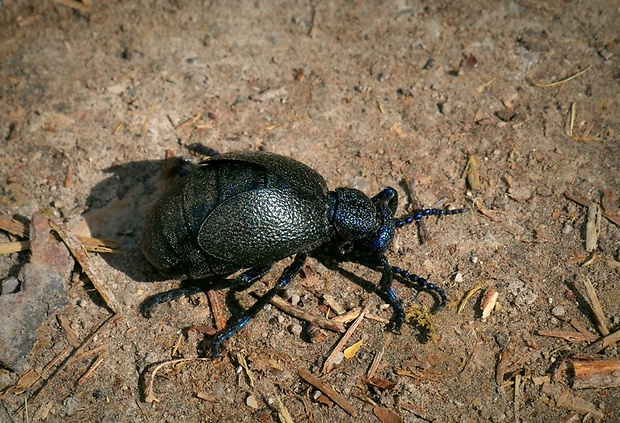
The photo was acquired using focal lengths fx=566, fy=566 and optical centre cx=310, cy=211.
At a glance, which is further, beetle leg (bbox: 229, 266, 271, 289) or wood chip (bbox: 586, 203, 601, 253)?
wood chip (bbox: 586, 203, 601, 253)

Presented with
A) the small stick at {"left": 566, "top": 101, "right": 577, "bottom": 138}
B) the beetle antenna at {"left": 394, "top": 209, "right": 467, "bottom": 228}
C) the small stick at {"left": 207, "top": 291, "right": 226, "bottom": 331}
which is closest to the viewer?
the small stick at {"left": 207, "top": 291, "right": 226, "bottom": 331}

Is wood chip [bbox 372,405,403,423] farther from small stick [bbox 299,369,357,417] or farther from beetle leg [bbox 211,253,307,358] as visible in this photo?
beetle leg [bbox 211,253,307,358]

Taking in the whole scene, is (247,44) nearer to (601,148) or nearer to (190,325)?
(190,325)

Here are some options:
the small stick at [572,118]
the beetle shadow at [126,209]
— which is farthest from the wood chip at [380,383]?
the small stick at [572,118]

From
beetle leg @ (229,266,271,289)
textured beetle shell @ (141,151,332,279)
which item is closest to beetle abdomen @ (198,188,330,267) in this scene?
textured beetle shell @ (141,151,332,279)

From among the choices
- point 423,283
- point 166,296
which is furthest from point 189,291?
point 423,283

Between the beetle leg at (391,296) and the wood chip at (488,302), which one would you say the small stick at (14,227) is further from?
the wood chip at (488,302)

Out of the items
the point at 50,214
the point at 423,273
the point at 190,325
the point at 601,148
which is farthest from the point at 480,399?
the point at 50,214
